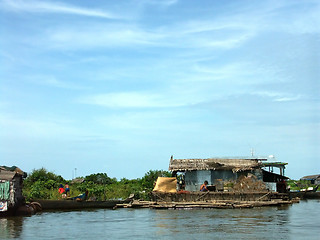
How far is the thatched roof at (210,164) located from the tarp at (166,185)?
2.77 ft

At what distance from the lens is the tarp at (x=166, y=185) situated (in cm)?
2986

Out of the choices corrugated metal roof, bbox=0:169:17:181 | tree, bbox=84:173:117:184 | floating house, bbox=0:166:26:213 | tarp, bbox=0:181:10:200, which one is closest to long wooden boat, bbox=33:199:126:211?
floating house, bbox=0:166:26:213

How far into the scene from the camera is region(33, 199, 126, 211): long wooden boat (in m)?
27.2

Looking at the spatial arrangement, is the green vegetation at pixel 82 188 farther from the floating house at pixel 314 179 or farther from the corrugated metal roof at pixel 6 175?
the floating house at pixel 314 179

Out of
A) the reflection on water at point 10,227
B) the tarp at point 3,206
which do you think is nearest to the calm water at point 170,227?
the reflection on water at point 10,227

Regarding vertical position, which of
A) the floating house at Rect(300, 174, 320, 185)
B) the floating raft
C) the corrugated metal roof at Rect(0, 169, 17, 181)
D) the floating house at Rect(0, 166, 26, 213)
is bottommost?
the floating raft

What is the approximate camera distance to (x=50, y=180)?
37594 mm

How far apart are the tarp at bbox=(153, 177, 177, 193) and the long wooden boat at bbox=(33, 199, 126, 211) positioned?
310 centimetres

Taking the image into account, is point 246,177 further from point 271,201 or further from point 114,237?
point 114,237

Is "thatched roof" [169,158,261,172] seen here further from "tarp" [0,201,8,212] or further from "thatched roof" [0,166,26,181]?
"tarp" [0,201,8,212]

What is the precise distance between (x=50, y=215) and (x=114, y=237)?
10228 mm

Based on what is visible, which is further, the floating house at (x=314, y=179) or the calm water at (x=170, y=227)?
the floating house at (x=314, y=179)

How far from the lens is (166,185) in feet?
98.2

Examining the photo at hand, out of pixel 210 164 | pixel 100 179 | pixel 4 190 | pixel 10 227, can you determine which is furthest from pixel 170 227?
pixel 100 179
